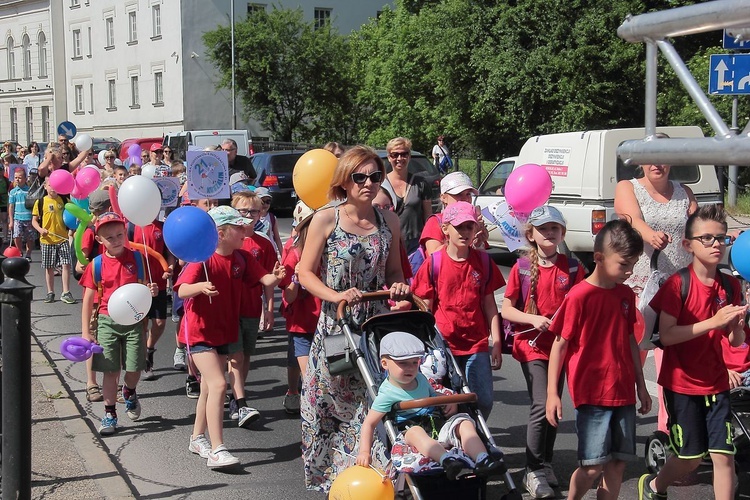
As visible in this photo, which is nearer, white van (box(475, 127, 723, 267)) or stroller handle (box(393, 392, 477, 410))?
stroller handle (box(393, 392, 477, 410))

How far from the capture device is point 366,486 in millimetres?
4348

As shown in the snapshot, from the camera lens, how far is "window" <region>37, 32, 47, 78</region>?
66875mm

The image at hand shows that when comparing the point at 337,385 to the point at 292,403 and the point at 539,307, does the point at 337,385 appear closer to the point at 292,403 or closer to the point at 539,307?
the point at 539,307

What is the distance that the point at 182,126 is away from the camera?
5038 cm

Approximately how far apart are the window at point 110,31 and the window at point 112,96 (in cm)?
222

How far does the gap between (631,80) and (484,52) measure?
4.95 metres

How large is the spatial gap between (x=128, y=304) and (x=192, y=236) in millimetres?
835

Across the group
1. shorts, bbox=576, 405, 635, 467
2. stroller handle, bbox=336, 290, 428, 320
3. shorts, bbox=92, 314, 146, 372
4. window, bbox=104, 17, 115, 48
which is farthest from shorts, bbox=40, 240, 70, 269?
window, bbox=104, 17, 115, 48

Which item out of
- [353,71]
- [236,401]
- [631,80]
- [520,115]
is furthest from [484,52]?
[236,401]

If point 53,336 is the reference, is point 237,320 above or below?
above

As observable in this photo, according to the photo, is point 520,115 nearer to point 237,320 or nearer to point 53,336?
point 53,336

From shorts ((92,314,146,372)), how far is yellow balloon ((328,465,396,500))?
312cm

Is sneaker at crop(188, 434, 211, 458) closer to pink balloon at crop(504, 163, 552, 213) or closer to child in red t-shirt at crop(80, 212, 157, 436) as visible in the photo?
child in red t-shirt at crop(80, 212, 157, 436)

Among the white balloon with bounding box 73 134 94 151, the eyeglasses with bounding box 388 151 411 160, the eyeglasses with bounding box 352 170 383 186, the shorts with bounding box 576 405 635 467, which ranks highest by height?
the white balloon with bounding box 73 134 94 151
